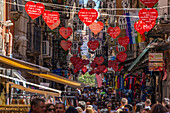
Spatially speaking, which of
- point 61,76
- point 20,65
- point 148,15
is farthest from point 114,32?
point 20,65

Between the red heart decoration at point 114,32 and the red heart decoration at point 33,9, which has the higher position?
the red heart decoration at point 33,9

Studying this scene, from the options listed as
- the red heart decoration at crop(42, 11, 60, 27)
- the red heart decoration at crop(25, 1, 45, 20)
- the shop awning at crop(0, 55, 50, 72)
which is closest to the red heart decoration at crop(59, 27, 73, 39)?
the red heart decoration at crop(42, 11, 60, 27)

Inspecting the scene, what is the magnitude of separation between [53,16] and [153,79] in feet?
32.2

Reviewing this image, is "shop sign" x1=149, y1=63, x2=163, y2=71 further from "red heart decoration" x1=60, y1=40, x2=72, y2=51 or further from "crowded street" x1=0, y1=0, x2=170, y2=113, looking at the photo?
"red heart decoration" x1=60, y1=40, x2=72, y2=51

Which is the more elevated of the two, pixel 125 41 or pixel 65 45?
pixel 125 41

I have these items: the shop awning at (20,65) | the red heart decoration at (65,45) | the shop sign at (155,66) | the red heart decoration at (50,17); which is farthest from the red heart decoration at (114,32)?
the shop awning at (20,65)

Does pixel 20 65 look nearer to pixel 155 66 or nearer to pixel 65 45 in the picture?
pixel 155 66

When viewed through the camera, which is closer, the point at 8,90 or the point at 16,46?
the point at 8,90

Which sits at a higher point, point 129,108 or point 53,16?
point 53,16

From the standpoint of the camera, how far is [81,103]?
12.2 meters

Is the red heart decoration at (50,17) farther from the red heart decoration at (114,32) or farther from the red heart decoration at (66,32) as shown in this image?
the red heart decoration at (114,32)

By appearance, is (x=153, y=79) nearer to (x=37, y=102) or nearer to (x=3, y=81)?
(x=3, y=81)

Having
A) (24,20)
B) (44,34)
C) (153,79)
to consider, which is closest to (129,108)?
(153,79)

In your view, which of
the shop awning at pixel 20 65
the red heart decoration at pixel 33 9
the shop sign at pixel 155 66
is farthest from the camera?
the shop sign at pixel 155 66
